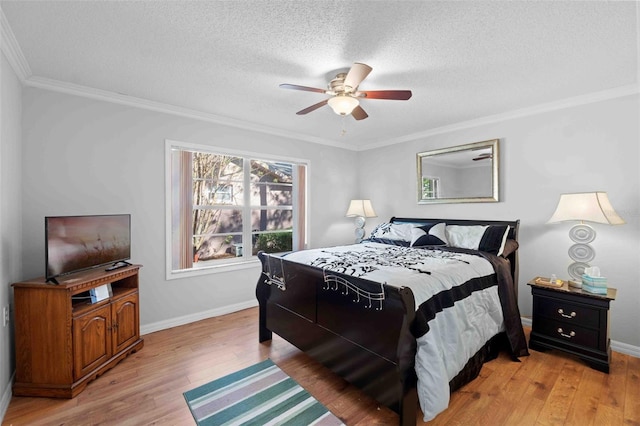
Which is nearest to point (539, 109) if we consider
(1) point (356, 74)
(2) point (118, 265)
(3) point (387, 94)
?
(3) point (387, 94)

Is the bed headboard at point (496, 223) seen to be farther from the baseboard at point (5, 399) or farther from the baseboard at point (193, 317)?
the baseboard at point (5, 399)

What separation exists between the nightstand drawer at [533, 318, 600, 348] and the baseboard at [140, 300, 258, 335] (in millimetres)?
3311

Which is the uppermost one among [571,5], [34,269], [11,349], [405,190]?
[571,5]

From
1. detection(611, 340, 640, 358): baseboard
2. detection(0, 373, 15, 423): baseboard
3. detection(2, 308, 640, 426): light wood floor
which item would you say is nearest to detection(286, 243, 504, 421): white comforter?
detection(2, 308, 640, 426): light wood floor

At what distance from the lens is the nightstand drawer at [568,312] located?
2422 mm

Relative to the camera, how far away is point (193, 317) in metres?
3.41

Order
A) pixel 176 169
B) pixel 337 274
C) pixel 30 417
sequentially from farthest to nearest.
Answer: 1. pixel 176 169
2. pixel 337 274
3. pixel 30 417

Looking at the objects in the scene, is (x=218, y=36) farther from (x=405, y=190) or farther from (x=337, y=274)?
(x=405, y=190)

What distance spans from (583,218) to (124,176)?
175 inches

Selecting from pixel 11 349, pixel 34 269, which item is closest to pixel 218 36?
pixel 34 269

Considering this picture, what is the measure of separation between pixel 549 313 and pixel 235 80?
3.64 m

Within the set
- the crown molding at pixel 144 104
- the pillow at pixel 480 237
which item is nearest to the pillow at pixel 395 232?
the pillow at pixel 480 237

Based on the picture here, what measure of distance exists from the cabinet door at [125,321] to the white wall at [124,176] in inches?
15.9

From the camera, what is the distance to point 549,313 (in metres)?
2.65
